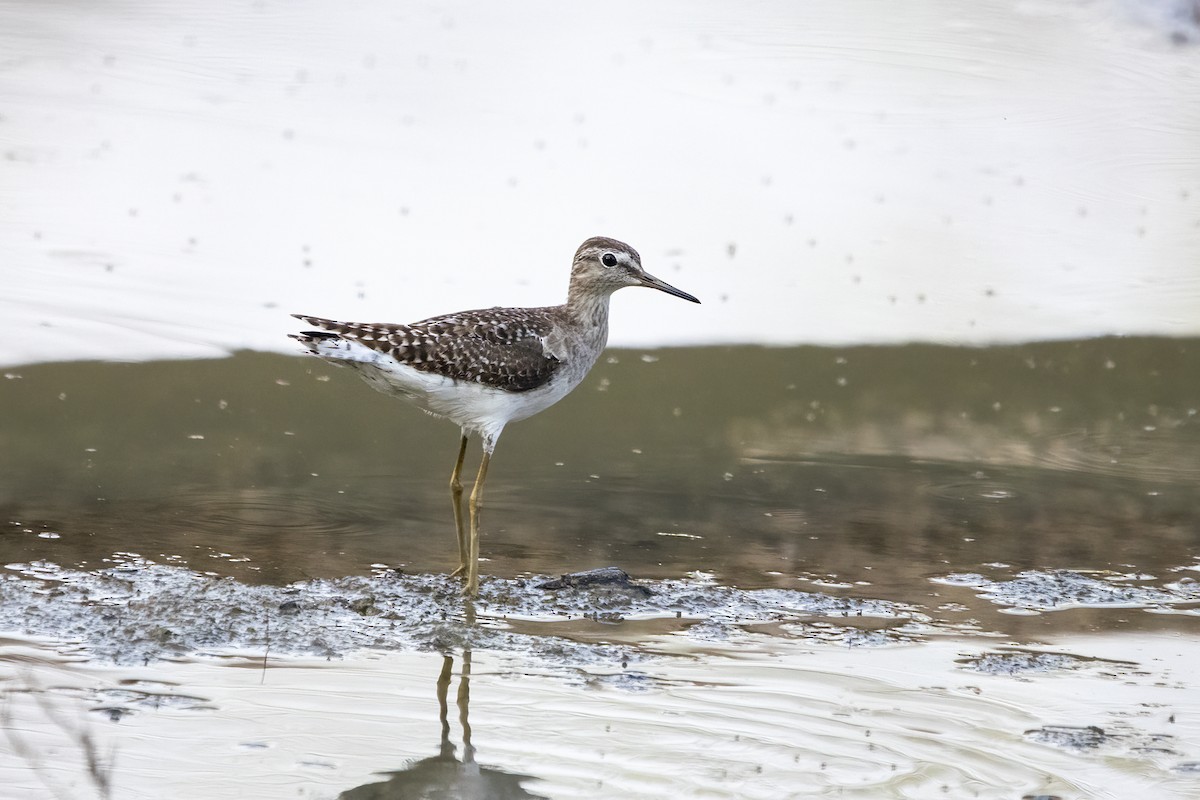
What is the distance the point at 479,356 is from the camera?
748cm

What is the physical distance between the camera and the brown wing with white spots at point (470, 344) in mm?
7254

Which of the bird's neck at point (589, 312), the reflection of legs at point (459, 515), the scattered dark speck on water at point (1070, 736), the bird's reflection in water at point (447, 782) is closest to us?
the bird's reflection in water at point (447, 782)

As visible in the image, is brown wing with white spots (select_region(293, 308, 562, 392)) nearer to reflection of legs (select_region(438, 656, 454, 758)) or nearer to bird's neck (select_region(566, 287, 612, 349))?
bird's neck (select_region(566, 287, 612, 349))

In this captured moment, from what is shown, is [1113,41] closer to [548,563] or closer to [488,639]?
[548,563]

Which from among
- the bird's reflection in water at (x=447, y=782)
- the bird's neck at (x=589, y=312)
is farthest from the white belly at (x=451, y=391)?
the bird's reflection in water at (x=447, y=782)

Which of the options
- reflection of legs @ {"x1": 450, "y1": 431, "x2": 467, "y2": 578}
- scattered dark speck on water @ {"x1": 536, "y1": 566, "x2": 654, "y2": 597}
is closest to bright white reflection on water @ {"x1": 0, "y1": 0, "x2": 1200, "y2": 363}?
reflection of legs @ {"x1": 450, "y1": 431, "x2": 467, "y2": 578}

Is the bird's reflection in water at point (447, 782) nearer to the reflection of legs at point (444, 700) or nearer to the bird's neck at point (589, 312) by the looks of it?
the reflection of legs at point (444, 700)

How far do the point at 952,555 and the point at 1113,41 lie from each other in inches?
407

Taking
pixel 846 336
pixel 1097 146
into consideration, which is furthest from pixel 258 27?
pixel 1097 146

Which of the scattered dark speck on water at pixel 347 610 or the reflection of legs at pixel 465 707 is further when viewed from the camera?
the scattered dark speck on water at pixel 347 610

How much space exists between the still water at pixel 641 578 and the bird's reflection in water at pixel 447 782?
18 millimetres

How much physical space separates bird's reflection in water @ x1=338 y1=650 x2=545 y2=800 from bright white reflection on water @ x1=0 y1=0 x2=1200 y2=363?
6.13 meters

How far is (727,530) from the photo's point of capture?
8.41 metres

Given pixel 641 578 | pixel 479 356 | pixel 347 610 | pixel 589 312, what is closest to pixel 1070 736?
pixel 641 578
